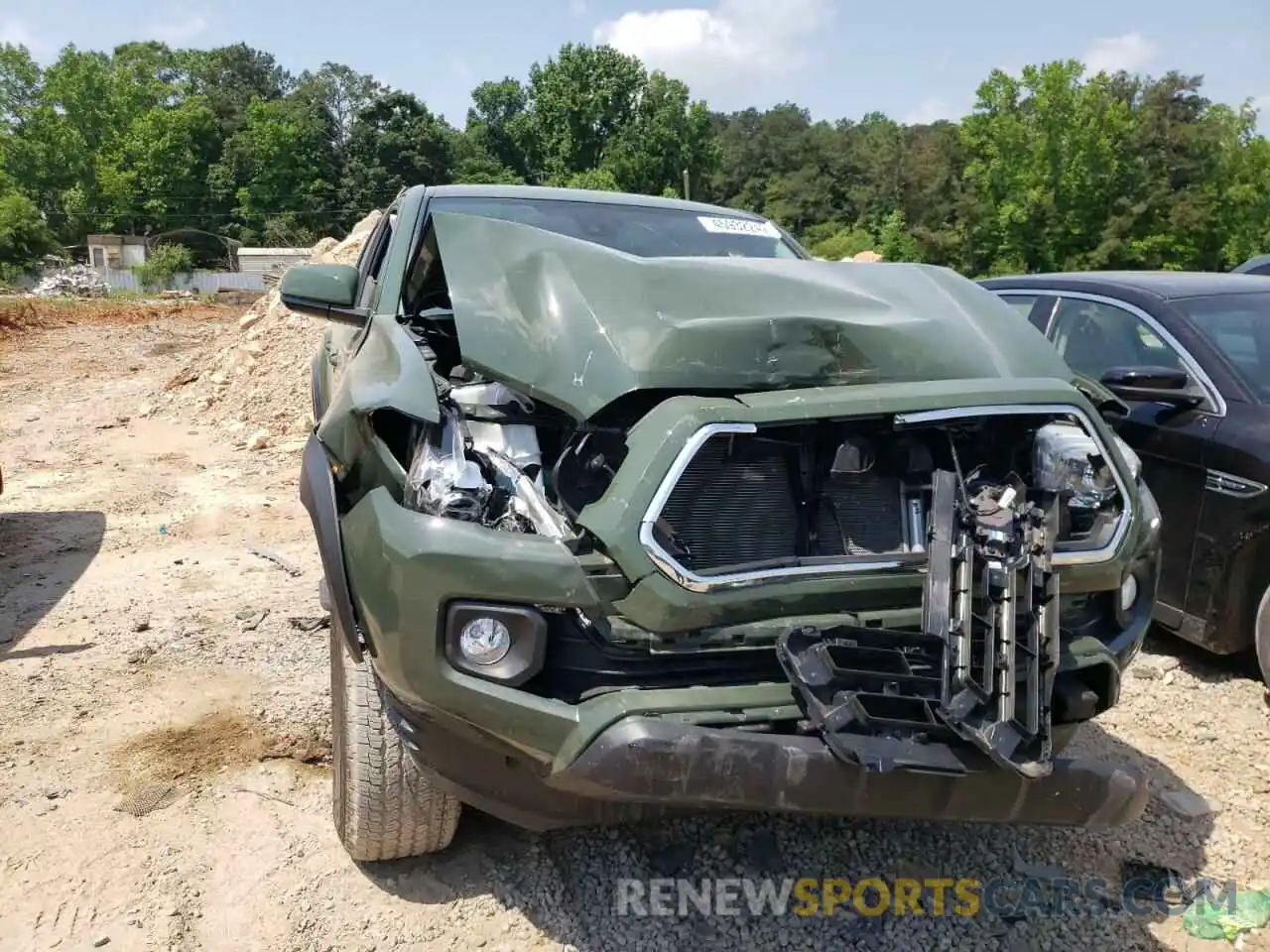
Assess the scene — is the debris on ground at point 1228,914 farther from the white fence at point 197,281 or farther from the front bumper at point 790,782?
the white fence at point 197,281

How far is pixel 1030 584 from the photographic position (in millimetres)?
2031

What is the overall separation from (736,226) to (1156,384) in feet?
6.27

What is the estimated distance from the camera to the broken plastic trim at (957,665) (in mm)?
1978

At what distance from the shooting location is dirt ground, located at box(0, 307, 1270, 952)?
260cm

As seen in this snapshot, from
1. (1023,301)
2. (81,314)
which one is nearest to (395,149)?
(81,314)


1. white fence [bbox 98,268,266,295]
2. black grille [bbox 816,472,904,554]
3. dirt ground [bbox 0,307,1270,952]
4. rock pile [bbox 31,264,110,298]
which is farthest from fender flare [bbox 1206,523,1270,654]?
white fence [bbox 98,268,266,295]

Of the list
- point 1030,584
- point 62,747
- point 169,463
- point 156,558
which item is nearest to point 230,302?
point 169,463

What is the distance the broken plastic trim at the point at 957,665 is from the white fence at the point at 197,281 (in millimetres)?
50233

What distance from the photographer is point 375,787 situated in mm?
2562

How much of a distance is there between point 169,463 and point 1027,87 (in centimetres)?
3877

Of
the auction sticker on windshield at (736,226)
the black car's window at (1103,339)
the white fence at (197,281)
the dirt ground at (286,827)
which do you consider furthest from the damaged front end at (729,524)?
the white fence at (197,281)

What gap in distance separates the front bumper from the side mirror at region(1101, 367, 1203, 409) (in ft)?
7.59

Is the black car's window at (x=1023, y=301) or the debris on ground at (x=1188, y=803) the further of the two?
the black car's window at (x=1023, y=301)

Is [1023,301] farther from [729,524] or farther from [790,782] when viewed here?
[790,782]
